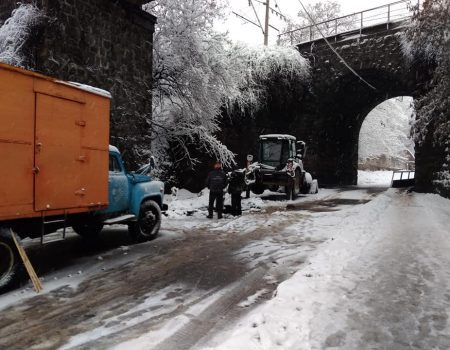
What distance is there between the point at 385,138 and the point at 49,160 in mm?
53531

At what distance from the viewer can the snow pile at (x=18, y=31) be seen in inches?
414

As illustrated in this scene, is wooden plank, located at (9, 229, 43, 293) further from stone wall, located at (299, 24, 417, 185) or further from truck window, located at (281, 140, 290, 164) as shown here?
stone wall, located at (299, 24, 417, 185)

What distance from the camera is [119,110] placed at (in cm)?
1332

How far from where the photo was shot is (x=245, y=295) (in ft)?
17.5

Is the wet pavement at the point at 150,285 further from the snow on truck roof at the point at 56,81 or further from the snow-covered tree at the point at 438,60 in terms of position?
the snow-covered tree at the point at 438,60

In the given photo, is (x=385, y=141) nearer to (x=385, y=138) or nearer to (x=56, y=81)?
(x=385, y=138)

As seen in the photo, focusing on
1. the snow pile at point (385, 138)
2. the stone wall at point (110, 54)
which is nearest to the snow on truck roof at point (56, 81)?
the stone wall at point (110, 54)

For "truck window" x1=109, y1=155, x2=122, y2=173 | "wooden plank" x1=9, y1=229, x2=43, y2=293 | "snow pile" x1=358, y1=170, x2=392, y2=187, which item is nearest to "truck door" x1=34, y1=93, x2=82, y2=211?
"wooden plank" x1=9, y1=229, x2=43, y2=293

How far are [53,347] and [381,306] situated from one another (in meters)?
3.56

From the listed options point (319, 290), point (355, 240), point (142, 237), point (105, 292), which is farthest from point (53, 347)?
point (355, 240)

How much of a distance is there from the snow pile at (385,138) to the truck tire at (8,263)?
1959 inches

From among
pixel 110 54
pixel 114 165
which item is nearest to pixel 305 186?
pixel 110 54

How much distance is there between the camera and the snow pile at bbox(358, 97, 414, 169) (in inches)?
2035

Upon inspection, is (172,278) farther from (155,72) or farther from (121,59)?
(155,72)
